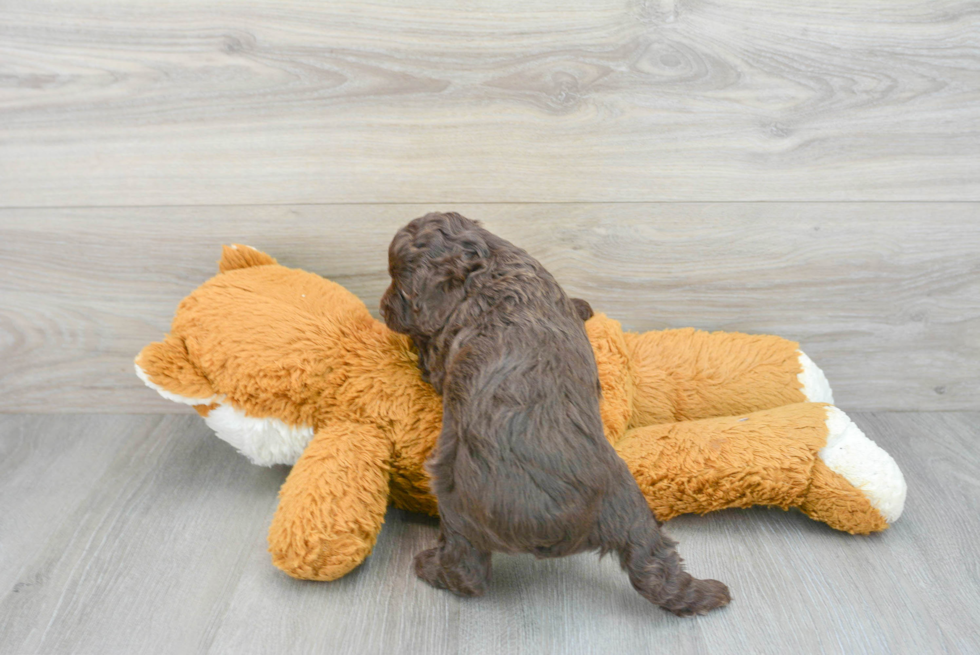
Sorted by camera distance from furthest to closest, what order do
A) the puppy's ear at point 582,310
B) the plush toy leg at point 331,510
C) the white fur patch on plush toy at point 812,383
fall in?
the white fur patch on plush toy at point 812,383 < the puppy's ear at point 582,310 < the plush toy leg at point 331,510

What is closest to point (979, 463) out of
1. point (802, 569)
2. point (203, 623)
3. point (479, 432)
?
point (802, 569)

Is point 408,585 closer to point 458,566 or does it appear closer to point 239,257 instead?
point 458,566

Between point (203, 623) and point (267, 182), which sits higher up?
point (267, 182)

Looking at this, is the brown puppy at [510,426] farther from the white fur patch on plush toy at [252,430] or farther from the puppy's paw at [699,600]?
the white fur patch on plush toy at [252,430]

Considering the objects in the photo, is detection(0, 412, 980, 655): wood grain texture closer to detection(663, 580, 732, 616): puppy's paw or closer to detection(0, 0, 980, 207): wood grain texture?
detection(663, 580, 732, 616): puppy's paw

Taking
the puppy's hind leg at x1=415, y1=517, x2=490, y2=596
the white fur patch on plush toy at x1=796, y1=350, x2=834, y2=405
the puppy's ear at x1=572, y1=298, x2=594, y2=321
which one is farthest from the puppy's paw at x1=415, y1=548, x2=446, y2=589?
the white fur patch on plush toy at x1=796, y1=350, x2=834, y2=405

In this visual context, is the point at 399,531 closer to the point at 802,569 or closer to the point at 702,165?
A: the point at 802,569

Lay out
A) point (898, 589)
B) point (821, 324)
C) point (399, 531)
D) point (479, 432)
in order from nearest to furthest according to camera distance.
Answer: point (479, 432)
point (898, 589)
point (399, 531)
point (821, 324)

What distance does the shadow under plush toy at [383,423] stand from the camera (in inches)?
35.0

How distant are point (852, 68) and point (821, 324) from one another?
1.30 ft

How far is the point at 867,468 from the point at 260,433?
0.79m

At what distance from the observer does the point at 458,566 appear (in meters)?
0.79

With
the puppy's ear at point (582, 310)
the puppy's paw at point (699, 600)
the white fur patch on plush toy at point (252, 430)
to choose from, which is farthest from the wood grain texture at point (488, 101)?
the puppy's paw at point (699, 600)

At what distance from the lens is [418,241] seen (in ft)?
2.62
